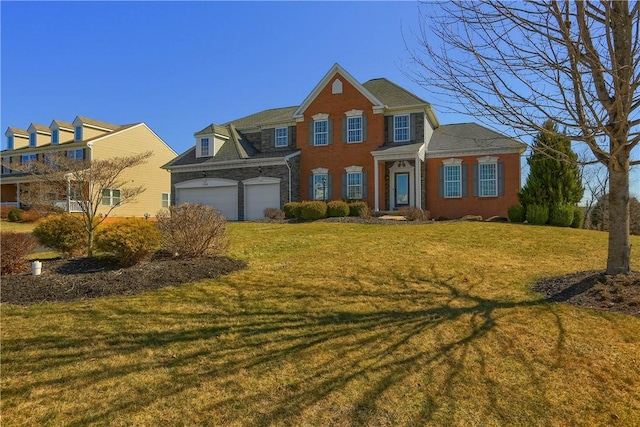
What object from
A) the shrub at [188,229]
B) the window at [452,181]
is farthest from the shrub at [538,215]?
the shrub at [188,229]

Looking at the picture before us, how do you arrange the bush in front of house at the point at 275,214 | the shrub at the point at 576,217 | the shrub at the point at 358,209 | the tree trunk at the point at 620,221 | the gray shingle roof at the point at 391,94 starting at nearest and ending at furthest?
the tree trunk at the point at 620,221 → the shrub at the point at 576,217 → the shrub at the point at 358,209 → the bush in front of house at the point at 275,214 → the gray shingle roof at the point at 391,94

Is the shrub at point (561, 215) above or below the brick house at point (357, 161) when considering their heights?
below

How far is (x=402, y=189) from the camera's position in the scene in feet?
74.5

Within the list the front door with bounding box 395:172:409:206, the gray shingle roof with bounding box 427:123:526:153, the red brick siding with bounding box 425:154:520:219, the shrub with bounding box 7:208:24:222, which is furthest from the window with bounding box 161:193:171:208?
the red brick siding with bounding box 425:154:520:219

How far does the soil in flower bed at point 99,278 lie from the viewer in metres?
6.50

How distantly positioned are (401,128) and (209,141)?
12.6 meters

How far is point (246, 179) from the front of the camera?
942 inches

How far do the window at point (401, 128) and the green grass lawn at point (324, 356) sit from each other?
15508mm

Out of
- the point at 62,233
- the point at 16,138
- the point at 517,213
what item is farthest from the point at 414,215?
the point at 16,138

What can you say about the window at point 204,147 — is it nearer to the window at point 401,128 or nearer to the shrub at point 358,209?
the shrub at point 358,209

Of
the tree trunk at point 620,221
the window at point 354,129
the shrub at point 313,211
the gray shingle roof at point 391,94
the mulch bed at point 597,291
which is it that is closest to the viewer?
the mulch bed at point 597,291

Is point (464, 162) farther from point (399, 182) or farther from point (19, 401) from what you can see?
A: point (19, 401)

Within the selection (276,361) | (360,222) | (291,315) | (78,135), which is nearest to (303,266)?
(291,315)

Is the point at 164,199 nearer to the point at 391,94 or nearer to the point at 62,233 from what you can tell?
the point at 391,94
